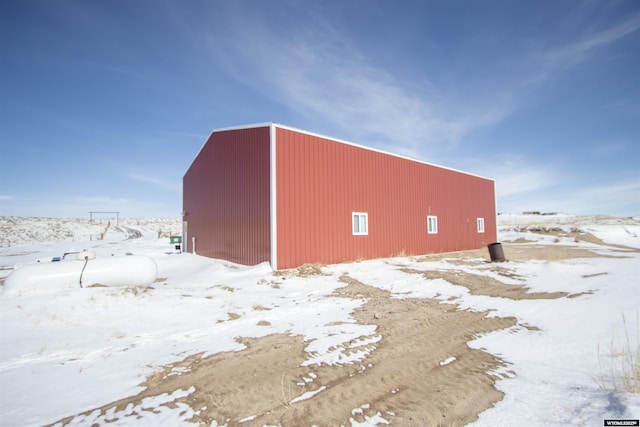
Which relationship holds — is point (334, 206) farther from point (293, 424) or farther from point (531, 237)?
point (531, 237)

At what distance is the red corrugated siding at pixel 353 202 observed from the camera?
13.1m

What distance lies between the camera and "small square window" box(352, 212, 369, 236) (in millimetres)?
15391

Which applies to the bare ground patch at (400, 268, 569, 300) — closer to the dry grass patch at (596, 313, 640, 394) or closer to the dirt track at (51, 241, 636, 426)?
the dirt track at (51, 241, 636, 426)

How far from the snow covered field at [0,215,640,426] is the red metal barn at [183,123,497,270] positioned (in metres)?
2.68

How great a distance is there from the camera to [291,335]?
575cm

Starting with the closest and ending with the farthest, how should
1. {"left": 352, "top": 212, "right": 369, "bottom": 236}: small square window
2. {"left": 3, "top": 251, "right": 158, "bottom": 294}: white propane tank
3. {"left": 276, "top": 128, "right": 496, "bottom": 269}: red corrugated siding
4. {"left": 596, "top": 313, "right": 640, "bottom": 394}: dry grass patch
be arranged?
{"left": 596, "top": 313, "right": 640, "bottom": 394}: dry grass patch < {"left": 3, "top": 251, "right": 158, "bottom": 294}: white propane tank < {"left": 276, "top": 128, "right": 496, "bottom": 269}: red corrugated siding < {"left": 352, "top": 212, "right": 369, "bottom": 236}: small square window

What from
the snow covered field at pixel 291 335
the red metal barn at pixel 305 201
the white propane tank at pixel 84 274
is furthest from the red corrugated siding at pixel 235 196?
the white propane tank at pixel 84 274

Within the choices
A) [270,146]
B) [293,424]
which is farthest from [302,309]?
[270,146]

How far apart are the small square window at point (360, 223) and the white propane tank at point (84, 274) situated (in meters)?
8.86

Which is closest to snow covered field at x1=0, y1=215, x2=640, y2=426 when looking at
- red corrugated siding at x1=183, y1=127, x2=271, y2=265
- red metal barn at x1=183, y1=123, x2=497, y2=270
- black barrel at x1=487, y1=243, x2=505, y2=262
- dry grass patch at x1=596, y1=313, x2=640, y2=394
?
dry grass patch at x1=596, y1=313, x2=640, y2=394

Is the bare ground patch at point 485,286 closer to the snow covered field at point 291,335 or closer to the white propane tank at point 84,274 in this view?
the snow covered field at point 291,335

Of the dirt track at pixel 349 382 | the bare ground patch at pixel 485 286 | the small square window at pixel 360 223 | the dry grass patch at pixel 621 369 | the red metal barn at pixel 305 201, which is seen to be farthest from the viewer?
the small square window at pixel 360 223

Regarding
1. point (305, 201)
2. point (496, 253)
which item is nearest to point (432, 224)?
point (496, 253)

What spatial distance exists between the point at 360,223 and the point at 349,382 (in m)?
12.0
